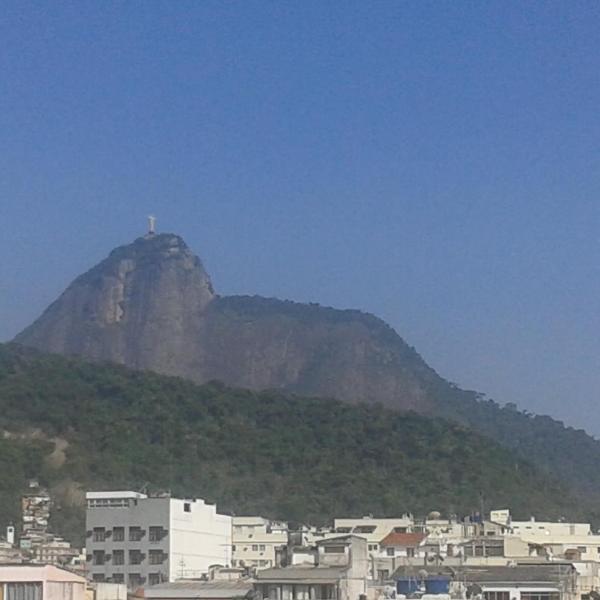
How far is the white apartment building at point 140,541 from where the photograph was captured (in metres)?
66.9

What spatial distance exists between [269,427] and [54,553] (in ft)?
233

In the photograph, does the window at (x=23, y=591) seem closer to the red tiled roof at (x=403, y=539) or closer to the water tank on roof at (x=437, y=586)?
the water tank on roof at (x=437, y=586)

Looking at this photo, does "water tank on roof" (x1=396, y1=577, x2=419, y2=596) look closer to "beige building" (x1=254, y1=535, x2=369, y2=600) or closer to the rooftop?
"beige building" (x1=254, y1=535, x2=369, y2=600)

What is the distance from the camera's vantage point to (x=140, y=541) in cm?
6750

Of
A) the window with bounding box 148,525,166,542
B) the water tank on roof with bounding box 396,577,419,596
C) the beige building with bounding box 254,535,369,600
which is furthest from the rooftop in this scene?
the window with bounding box 148,525,166,542

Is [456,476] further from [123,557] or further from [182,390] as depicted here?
[123,557]

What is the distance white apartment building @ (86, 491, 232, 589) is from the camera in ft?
220

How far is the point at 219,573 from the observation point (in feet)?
189

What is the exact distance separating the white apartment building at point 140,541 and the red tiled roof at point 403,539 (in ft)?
32.0

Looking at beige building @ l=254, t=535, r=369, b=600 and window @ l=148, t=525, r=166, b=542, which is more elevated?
window @ l=148, t=525, r=166, b=542

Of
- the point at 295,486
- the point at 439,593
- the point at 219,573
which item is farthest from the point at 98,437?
the point at 439,593

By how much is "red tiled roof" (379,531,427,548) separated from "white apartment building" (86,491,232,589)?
9.76 meters

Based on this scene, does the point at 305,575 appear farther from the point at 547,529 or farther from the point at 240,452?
the point at 240,452

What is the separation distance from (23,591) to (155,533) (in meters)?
32.5
